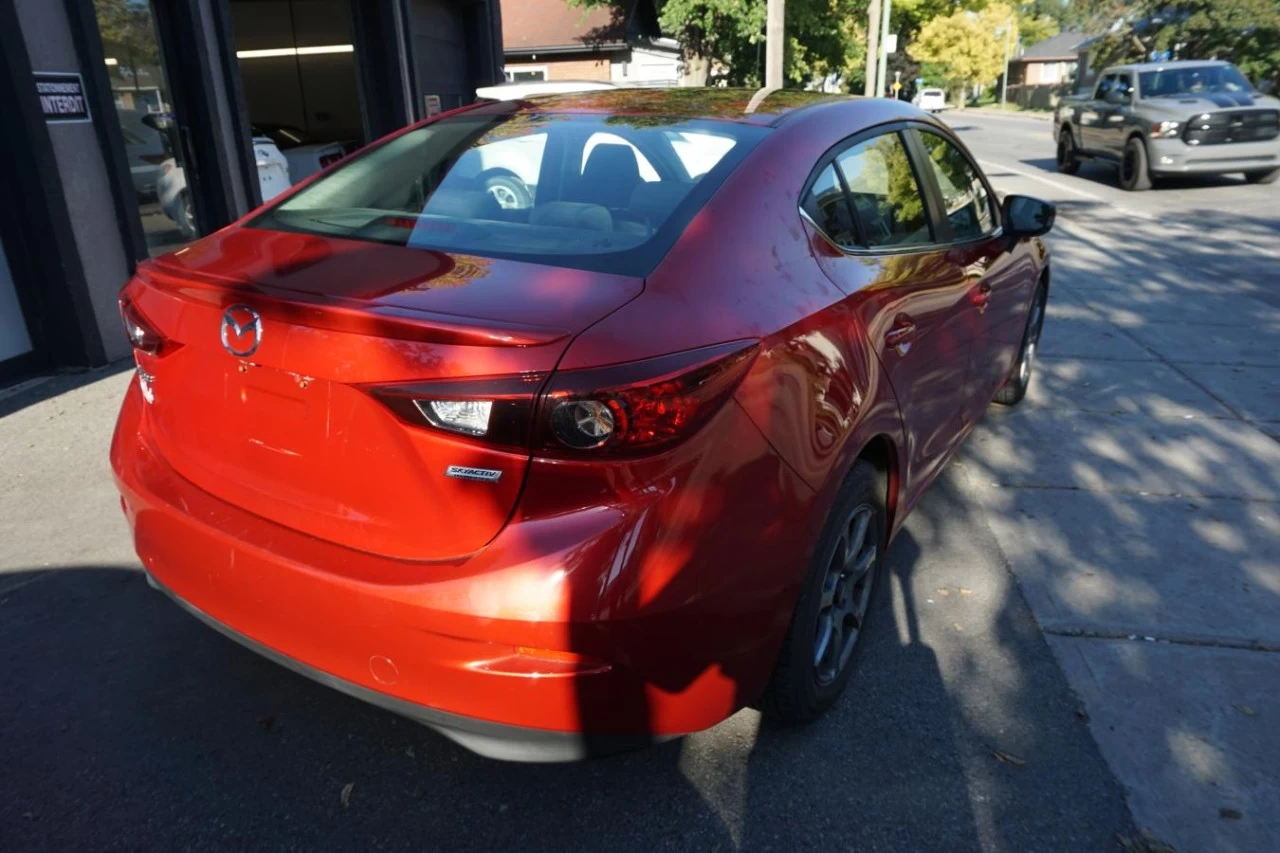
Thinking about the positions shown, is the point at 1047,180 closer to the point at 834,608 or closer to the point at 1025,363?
the point at 1025,363

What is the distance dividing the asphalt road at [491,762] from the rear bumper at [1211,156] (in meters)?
13.8

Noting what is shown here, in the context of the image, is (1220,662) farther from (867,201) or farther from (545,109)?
(545,109)

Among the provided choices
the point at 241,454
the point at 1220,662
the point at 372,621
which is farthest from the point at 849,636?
the point at 241,454

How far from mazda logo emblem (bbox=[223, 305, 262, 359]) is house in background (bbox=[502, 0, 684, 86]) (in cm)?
2605

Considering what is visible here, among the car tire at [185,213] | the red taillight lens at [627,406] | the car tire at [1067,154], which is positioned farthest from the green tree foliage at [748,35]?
the red taillight lens at [627,406]

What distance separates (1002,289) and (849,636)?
6.34ft

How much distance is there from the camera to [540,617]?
1.89m

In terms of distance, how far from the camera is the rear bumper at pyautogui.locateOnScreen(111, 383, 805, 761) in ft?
6.25

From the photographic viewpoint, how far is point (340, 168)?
3.23 metres

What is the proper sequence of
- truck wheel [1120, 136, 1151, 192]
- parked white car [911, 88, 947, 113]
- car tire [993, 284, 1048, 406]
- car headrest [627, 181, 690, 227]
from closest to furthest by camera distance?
1. car headrest [627, 181, 690, 227]
2. car tire [993, 284, 1048, 406]
3. truck wheel [1120, 136, 1151, 192]
4. parked white car [911, 88, 947, 113]

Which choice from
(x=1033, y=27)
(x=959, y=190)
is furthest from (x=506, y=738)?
(x=1033, y=27)

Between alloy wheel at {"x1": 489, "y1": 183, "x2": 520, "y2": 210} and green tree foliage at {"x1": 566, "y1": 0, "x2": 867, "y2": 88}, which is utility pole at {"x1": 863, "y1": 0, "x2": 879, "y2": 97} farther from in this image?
alloy wheel at {"x1": 489, "y1": 183, "x2": 520, "y2": 210}

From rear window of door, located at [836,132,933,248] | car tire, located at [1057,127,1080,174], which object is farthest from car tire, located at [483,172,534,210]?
car tire, located at [1057,127,1080,174]

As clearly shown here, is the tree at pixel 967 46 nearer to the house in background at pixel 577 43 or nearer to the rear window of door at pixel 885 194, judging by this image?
the house in background at pixel 577 43
